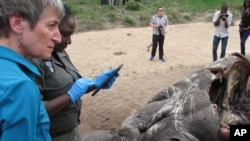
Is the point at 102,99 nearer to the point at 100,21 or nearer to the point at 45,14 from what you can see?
the point at 45,14

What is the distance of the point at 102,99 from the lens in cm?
698

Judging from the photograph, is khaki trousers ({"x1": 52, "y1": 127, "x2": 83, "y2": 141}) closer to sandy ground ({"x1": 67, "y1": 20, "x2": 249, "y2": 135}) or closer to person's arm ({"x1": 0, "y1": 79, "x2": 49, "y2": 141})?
person's arm ({"x1": 0, "y1": 79, "x2": 49, "y2": 141})

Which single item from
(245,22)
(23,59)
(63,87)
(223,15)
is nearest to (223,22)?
(223,15)

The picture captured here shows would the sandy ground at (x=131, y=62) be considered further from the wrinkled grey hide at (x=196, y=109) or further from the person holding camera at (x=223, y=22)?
the wrinkled grey hide at (x=196, y=109)

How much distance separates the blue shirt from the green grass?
48.5ft

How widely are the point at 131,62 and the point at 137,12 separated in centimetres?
877

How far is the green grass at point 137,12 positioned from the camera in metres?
17.4

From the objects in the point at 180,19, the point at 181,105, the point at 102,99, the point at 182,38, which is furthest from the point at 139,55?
the point at 181,105

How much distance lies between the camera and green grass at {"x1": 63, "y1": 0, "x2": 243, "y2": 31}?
17.4 metres

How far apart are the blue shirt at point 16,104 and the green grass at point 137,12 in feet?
48.5

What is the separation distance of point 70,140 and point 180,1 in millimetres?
20695

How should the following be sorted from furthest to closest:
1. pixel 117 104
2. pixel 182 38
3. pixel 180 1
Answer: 1. pixel 180 1
2. pixel 182 38
3. pixel 117 104

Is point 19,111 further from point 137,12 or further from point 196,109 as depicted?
point 137,12

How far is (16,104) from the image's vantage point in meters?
1.30
